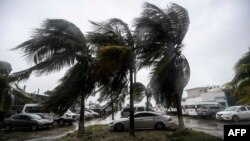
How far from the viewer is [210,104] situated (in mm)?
24469

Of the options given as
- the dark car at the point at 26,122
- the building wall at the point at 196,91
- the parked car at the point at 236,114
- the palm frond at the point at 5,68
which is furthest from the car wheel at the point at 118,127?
the building wall at the point at 196,91

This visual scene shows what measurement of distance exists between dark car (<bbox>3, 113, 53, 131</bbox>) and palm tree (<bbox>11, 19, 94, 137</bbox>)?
8.42 m

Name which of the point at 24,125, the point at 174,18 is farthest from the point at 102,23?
the point at 24,125

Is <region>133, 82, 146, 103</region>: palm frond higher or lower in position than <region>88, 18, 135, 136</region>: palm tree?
lower

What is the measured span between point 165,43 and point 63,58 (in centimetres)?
484

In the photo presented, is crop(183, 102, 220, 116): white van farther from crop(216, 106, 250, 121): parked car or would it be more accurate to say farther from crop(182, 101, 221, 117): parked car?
crop(216, 106, 250, 121): parked car

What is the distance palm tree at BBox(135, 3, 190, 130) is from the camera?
8422 mm

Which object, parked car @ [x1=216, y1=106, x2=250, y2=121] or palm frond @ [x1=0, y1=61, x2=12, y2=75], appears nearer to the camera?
palm frond @ [x1=0, y1=61, x2=12, y2=75]

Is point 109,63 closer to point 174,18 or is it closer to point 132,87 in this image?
point 132,87

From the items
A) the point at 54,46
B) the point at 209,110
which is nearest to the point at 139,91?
the point at 54,46

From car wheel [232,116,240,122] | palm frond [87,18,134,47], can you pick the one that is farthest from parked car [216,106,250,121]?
palm frond [87,18,134,47]

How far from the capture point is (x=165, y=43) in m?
8.76

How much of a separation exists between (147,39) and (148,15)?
40.6 inches

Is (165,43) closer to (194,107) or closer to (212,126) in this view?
(212,126)
